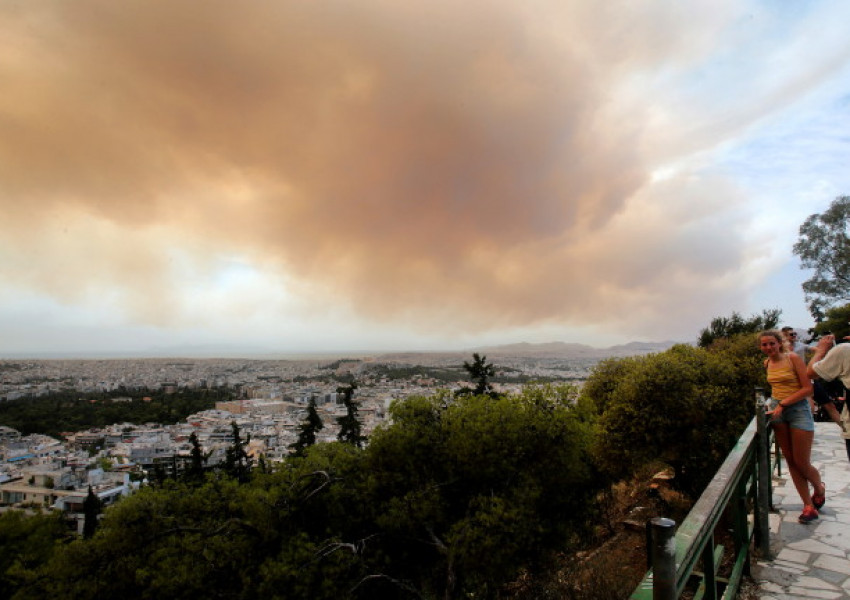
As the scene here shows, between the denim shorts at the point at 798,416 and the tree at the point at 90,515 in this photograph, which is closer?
the denim shorts at the point at 798,416

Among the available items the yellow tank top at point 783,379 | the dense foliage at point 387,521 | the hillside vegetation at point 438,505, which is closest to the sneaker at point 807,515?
the yellow tank top at point 783,379

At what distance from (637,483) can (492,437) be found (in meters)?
6.01

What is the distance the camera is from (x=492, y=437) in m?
11.2

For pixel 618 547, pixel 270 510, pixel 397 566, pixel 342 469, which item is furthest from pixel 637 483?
pixel 270 510

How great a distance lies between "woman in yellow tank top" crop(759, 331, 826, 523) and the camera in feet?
13.9

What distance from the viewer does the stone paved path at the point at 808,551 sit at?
331 centimetres

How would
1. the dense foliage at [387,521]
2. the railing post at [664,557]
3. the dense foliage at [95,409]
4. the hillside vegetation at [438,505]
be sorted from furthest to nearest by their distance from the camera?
the dense foliage at [95,409], the dense foliage at [387,521], the hillside vegetation at [438,505], the railing post at [664,557]

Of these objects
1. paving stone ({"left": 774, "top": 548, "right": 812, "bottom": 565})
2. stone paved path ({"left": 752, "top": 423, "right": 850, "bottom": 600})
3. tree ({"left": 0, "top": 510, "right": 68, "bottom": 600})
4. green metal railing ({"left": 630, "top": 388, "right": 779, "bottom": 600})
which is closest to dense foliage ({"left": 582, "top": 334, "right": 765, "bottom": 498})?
stone paved path ({"left": 752, "top": 423, "right": 850, "bottom": 600})

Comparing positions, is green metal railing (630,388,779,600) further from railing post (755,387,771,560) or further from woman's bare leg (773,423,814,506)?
woman's bare leg (773,423,814,506)

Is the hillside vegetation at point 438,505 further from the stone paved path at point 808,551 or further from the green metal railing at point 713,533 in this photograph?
the green metal railing at point 713,533

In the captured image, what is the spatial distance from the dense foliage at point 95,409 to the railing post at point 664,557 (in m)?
65.7


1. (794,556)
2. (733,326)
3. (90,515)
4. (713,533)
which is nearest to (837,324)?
(733,326)

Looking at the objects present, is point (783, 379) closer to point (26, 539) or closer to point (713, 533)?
point (713, 533)

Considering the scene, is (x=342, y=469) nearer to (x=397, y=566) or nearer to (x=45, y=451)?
(x=397, y=566)
